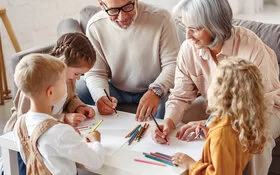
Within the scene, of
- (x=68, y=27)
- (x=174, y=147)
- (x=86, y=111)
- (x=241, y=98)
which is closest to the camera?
(x=241, y=98)

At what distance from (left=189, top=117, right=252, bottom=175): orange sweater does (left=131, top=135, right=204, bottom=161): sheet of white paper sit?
11cm

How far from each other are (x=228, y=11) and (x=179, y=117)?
507 mm

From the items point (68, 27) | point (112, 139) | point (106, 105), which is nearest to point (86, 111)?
point (106, 105)

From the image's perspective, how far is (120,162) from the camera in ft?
5.78

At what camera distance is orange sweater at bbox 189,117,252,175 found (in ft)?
5.32

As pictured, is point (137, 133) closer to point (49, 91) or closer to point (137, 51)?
point (49, 91)

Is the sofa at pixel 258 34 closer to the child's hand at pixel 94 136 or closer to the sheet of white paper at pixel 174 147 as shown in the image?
the sheet of white paper at pixel 174 147

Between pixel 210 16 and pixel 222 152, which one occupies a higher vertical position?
pixel 210 16

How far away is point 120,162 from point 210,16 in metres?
0.70

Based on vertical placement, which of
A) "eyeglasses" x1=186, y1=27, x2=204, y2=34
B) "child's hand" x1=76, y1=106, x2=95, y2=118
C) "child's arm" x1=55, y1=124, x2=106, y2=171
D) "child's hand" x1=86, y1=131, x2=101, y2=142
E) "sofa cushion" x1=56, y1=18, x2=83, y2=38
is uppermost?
"eyeglasses" x1=186, y1=27, x2=204, y2=34

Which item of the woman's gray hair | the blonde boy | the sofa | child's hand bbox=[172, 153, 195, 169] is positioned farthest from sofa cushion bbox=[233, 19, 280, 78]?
the blonde boy

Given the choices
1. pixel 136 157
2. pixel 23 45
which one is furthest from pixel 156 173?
pixel 23 45

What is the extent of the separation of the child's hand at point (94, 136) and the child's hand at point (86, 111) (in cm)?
24

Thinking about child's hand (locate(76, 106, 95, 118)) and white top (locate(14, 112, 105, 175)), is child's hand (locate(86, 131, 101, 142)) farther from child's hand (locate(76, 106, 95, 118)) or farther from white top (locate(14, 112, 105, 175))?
child's hand (locate(76, 106, 95, 118))
